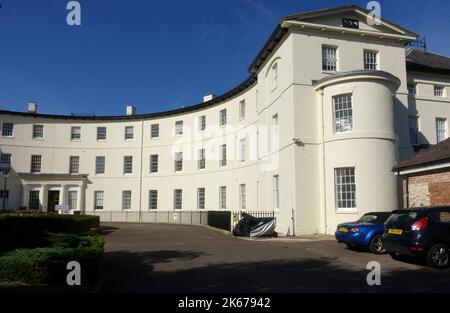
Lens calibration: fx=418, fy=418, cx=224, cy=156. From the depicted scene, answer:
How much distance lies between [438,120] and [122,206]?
94.8 feet

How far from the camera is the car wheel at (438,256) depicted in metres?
10.8

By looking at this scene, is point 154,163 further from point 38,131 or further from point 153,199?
point 38,131

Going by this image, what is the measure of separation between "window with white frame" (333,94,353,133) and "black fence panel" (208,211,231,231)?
9132 mm

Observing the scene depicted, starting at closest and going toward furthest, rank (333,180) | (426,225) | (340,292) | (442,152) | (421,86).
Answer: (340,292) < (426,225) < (442,152) < (333,180) < (421,86)

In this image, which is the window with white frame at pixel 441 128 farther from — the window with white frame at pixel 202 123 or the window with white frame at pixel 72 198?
the window with white frame at pixel 72 198

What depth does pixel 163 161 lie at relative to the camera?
1598 inches

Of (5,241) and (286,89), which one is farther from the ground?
(286,89)

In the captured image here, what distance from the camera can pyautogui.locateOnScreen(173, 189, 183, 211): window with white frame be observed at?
1537 inches

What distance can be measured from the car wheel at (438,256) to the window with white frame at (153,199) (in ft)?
105

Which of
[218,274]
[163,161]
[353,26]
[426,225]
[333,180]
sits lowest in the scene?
[218,274]

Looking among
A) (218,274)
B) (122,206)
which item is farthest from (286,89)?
(122,206)

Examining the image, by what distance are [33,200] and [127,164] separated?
9.37m

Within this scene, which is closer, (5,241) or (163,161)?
(5,241)
